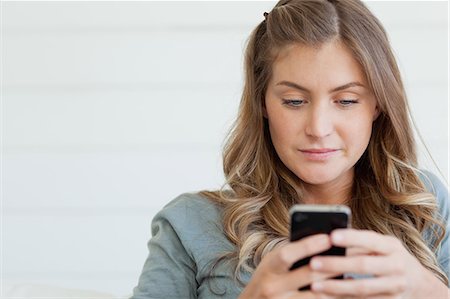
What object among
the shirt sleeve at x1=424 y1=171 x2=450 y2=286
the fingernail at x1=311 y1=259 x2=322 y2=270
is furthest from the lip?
the fingernail at x1=311 y1=259 x2=322 y2=270

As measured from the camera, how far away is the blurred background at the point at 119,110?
104 inches

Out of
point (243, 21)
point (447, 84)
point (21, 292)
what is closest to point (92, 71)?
point (243, 21)

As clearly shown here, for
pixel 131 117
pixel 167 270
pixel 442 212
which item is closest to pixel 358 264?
pixel 167 270

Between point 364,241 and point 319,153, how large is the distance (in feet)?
1.52

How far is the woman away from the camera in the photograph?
1743mm

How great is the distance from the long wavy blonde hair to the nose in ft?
0.46

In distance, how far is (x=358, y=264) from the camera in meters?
1.31

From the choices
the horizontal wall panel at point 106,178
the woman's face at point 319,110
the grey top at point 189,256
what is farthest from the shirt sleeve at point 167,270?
the horizontal wall panel at point 106,178

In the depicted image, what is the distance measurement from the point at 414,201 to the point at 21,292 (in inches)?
36.1

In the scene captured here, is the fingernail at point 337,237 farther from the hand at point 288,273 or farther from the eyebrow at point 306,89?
the eyebrow at point 306,89

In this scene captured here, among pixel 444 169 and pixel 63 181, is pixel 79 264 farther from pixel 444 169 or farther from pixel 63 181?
pixel 444 169

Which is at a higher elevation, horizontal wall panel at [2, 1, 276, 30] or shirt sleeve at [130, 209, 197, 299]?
A: horizontal wall panel at [2, 1, 276, 30]

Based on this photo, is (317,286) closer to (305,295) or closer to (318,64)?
(305,295)

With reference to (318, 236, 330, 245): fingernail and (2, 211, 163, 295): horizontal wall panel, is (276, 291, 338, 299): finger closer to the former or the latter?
(318, 236, 330, 245): fingernail
